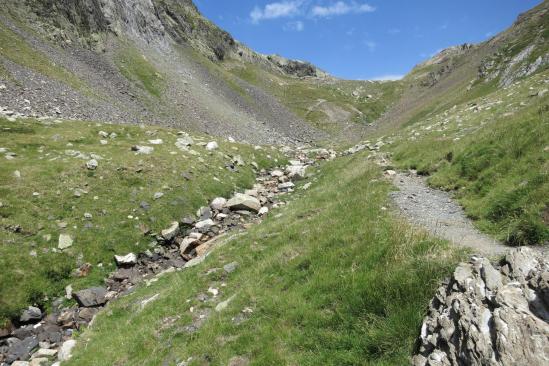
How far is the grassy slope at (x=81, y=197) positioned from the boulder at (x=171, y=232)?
1.87 ft

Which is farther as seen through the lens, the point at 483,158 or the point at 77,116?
the point at 77,116

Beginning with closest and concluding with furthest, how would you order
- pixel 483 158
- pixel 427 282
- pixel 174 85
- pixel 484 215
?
pixel 427 282, pixel 484 215, pixel 483 158, pixel 174 85

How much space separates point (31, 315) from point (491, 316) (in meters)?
17.7

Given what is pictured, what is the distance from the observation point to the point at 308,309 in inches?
365

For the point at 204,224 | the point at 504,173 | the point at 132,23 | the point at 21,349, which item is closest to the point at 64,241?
the point at 21,349

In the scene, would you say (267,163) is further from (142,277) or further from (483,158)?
(483,158)

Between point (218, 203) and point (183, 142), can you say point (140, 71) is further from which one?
point (218, 203)

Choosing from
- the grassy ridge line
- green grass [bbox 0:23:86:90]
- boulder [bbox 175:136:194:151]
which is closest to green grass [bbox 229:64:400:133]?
boulder [bbox 175:136:194:151]

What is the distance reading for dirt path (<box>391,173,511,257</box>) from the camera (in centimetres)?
959

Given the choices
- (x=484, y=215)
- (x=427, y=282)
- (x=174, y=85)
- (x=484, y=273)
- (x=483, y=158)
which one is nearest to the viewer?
(x=484, y=273)

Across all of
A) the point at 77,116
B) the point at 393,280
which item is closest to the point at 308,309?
the point at 393,280

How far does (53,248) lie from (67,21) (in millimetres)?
54878

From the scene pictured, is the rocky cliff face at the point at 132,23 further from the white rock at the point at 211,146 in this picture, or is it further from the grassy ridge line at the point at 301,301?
the grassy ridge line at the point at 301,301

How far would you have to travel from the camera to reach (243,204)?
82.3 feet
